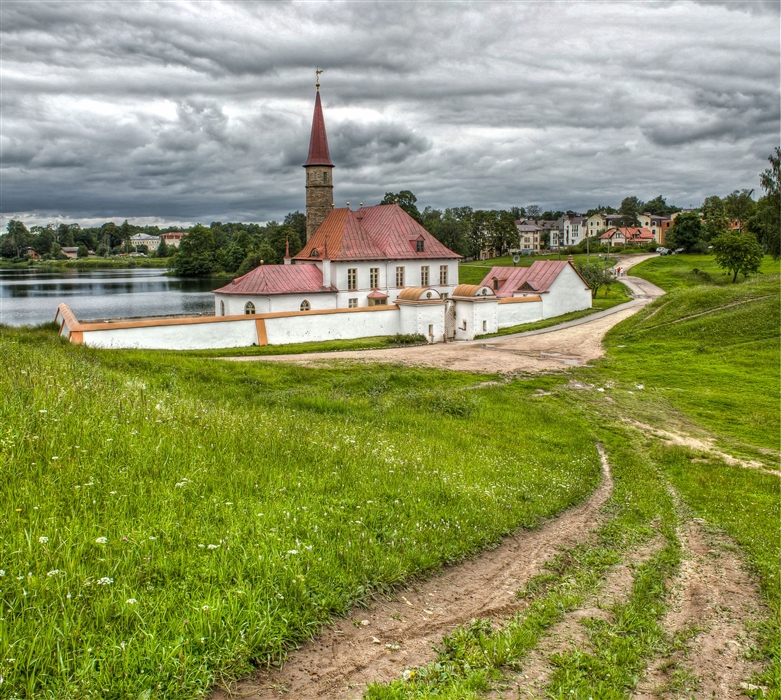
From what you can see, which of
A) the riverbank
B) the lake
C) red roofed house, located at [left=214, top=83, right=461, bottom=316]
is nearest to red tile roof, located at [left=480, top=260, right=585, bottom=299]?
red roofed house, located at [left=214, top=83, right=461, bottom=316]

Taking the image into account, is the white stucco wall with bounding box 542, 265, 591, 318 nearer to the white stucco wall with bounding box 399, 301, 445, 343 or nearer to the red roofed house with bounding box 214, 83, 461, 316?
the red roofed house with bounding box 214, 83, 461, 316

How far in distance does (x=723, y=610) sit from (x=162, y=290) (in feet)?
278

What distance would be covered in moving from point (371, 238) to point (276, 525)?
125 feet

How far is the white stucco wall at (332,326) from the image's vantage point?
30.3 m

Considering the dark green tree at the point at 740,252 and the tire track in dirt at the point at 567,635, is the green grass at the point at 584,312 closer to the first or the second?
the dark green tree at the point at 740,252

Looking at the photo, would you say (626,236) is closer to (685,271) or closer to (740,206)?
(740,206)

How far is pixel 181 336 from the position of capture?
88.3ft


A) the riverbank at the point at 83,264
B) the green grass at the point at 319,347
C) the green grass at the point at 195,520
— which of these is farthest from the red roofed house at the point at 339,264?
the riverbank at the point at 83,264

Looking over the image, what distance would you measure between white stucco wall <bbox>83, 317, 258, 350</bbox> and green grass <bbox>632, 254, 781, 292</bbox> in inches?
1445

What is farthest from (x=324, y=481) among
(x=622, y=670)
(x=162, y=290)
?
(x=162, y=290)

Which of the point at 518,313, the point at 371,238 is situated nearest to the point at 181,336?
the point at 371,238

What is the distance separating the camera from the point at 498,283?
44688mm

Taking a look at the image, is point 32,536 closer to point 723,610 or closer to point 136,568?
point 136,568

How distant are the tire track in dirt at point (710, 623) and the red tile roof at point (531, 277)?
32265 mm
